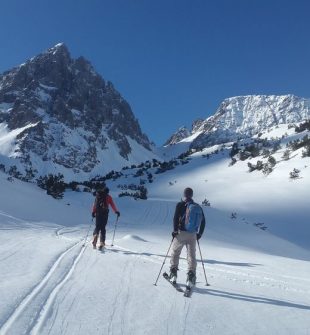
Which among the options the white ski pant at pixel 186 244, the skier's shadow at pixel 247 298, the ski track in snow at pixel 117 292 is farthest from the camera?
the white ski pant at pixel 186 244

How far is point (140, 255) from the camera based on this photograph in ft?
38.5

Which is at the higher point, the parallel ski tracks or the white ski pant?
the white ski pant

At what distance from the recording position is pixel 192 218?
813cm

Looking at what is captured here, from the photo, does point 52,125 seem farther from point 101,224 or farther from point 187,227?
point 187,227

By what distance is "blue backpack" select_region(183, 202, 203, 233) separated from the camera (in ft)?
26.6

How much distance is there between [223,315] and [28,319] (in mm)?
2741

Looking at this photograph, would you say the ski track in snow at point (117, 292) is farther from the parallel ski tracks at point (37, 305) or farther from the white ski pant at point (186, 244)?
the white ski pant at point (186, 244)

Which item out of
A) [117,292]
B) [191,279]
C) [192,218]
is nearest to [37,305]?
[117,292]

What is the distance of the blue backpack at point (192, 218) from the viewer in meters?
8.11

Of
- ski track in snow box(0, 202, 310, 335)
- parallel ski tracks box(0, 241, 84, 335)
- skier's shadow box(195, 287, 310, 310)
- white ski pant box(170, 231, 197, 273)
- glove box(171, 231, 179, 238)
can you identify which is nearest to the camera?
parallel ski tracks box(0, 241, 84, 335)

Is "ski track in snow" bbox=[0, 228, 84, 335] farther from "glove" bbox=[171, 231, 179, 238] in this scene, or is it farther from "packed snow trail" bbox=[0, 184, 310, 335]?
"glove" bbox=[171, 231, 179, 238]

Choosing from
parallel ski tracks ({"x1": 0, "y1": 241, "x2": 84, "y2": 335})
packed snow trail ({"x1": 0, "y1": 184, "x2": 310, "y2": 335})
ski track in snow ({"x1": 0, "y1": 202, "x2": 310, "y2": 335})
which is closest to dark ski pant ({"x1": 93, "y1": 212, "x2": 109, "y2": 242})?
ski track in snow ({"x1": 0, "y1": 202, "x2": 310, "y2": 335})

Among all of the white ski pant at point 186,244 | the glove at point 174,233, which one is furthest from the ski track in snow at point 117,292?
the glove at point 174,233

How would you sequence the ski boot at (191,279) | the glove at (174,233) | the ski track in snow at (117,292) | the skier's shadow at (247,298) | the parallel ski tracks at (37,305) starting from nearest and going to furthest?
1. the parallel ski tracks at (37,305)
2. the ski track in snow at (117,292)
3. the skier's shadow at (247,298)
4. the ski boot at (191,279)
5. the glove at (174,233)
